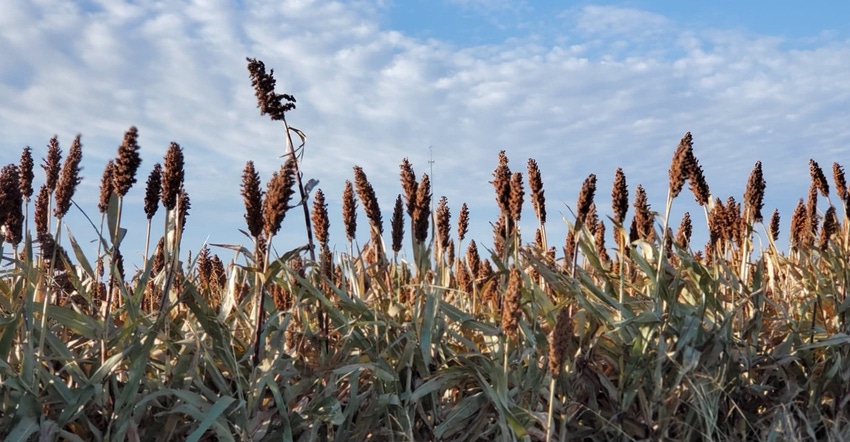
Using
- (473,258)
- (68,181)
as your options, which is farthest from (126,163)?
(473,258)

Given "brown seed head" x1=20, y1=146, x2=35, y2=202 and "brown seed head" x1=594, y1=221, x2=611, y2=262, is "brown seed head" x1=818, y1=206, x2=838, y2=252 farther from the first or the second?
"brown seed head" x1=20, y1=146, x2=35, y2=202

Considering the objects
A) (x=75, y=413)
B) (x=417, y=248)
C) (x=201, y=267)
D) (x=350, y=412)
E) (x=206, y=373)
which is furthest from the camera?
(x=201, y=267)

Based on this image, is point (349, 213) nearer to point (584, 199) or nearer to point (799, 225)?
point (584, 199)

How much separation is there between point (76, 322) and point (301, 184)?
2.92 ft

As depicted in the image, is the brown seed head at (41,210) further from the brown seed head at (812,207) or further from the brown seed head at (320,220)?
the brown seed head at (812,207)

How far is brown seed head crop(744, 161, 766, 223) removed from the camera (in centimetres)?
367

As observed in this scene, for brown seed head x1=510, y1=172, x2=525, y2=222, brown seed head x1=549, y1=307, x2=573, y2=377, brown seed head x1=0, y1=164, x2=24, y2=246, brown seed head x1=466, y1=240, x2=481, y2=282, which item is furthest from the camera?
brown seed head x1=466, y1=240, x2=481, y2=282

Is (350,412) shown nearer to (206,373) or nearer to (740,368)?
(206,373)

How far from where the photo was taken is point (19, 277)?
3119 millimetres

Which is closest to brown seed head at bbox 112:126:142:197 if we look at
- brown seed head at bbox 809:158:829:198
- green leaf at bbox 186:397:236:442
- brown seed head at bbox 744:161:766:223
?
green leaf at bbox 186:397:236:442

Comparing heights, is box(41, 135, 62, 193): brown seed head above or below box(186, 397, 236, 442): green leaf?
above

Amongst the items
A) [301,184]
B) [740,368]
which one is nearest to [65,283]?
[301,184]

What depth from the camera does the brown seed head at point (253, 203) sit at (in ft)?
7.82

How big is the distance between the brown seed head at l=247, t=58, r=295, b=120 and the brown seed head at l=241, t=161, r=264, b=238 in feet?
0.94
